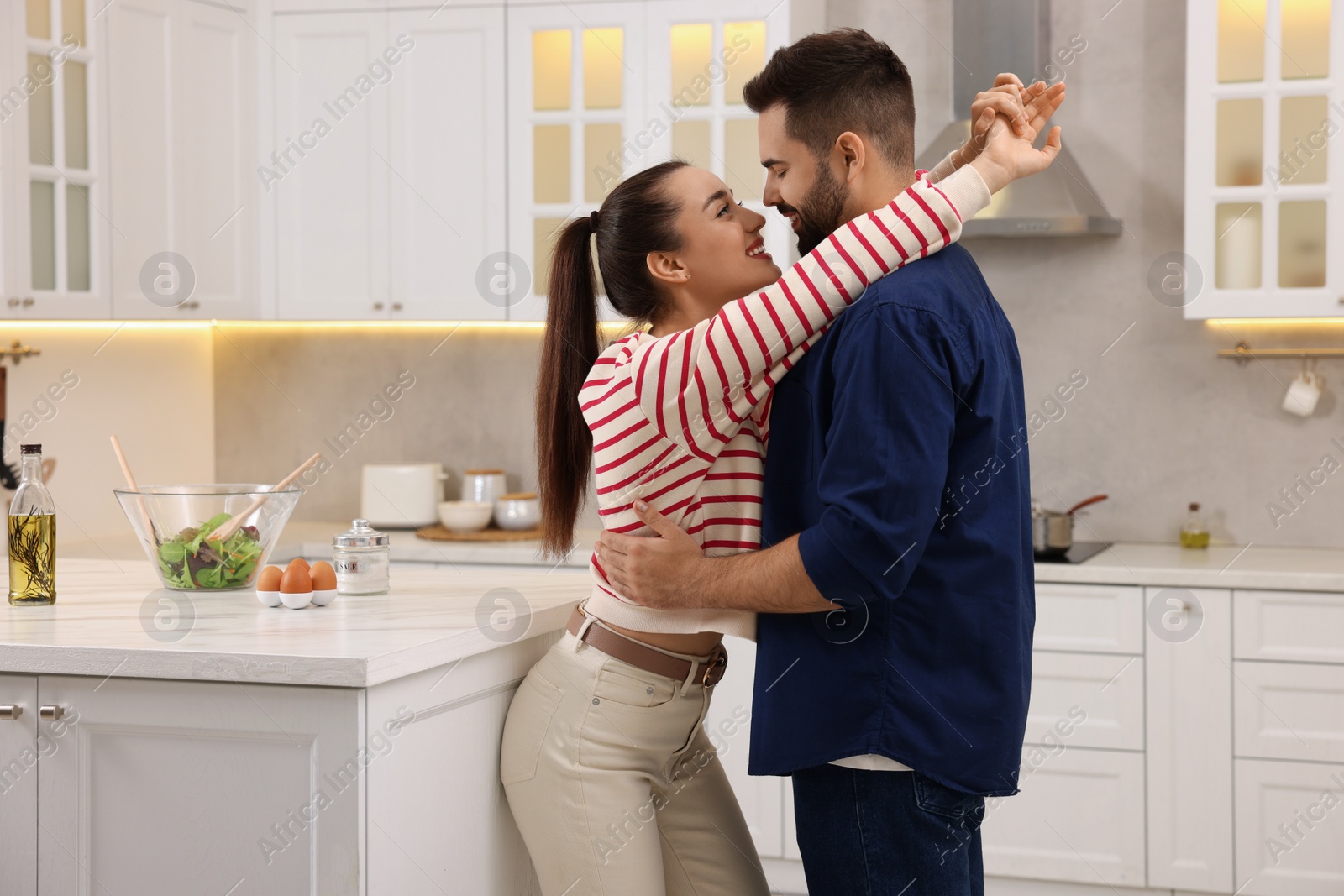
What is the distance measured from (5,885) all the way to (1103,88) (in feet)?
10.1

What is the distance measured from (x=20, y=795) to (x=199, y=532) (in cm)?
46

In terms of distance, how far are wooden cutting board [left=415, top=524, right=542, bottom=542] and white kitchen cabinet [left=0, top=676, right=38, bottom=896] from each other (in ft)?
6.37

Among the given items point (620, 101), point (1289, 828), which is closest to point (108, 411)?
point (620, 101)

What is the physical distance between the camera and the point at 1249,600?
2748 mm

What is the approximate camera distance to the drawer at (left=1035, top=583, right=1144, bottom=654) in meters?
2.80

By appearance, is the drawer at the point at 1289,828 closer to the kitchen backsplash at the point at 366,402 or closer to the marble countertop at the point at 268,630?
the marble countertop at the point at 268,630

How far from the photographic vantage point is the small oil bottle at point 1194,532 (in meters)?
3.20

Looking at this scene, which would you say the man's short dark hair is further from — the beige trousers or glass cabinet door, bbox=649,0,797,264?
glass cabinet door, bbox=649,0,797,264

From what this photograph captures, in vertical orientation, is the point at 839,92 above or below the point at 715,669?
above

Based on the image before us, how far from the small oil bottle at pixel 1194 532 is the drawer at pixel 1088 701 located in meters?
0.55

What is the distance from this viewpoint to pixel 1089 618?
2.83m

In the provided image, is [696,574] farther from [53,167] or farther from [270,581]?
[53,167]

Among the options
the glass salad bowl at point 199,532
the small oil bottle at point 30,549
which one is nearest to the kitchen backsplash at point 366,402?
the glass salad bowl at point 199,532

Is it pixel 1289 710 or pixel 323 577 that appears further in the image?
pixel 1289 710
